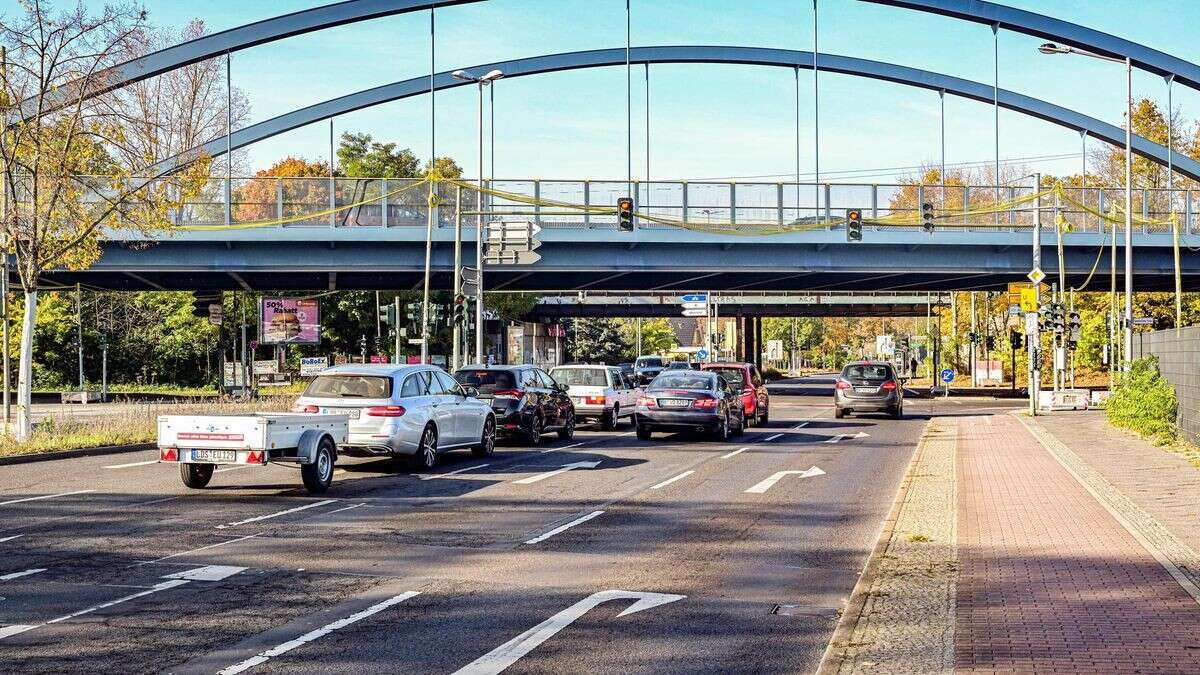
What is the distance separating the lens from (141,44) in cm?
2431

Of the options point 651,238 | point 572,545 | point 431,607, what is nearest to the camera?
point 431,607

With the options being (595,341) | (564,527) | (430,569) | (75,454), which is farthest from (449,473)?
(595,341)

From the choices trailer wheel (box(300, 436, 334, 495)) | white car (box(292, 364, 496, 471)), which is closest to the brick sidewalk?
trailer wheel (box(300, 436, 334, 495))

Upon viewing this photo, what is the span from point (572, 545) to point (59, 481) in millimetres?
9136

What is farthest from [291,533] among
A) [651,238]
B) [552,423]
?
[651,238]

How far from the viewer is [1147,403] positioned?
25812 millimetres

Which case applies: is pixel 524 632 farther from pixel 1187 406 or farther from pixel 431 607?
pixel 1187 406

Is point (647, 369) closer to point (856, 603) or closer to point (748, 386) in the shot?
point (748, 386)

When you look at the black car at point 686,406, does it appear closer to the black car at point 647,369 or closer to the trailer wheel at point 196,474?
the trailer wheel at point 196,474

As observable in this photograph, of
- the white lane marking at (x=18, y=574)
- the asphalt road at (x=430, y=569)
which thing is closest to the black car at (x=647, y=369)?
the asphalt road at (x=430, y=569)

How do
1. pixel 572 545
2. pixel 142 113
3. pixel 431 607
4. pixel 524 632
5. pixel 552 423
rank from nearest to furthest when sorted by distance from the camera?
pixel 524 632 → pixel 431 607 → pixel 572 545 → pixel 552 423 → pixel 142 113

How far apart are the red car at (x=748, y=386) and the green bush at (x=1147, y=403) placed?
9.08 meters

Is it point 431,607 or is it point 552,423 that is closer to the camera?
point 431,607

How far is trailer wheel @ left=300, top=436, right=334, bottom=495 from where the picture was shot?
629 inches
